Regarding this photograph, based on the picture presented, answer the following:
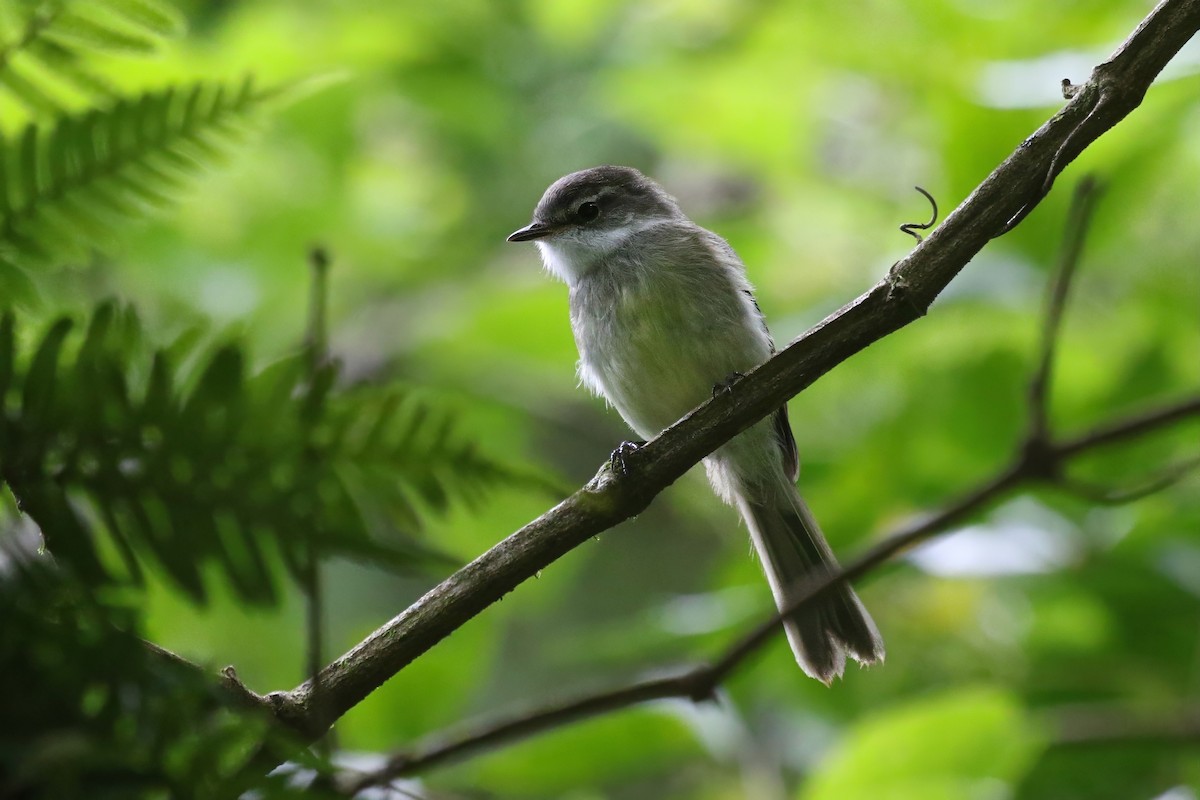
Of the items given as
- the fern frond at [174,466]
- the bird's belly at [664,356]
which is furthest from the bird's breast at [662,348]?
the fern frond at [174,466]

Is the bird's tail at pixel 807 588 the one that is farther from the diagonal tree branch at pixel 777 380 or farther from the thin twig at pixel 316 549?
the thin twig at pixel 316 549

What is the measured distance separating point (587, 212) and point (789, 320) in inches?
40.4

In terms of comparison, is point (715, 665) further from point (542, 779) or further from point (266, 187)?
point (266, 187)

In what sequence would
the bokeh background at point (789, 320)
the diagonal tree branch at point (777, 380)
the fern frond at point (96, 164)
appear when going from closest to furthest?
1. the fern frond at point (96, 164)
2. the diagonal tree branch at point (777, 380)
3. the bokeh background at point (789, 320)

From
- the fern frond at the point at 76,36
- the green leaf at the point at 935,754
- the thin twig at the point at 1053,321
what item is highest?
the thin twig at the point at 1053,321

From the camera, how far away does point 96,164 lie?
1.07 m

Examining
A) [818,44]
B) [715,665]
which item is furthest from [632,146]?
[715,665]

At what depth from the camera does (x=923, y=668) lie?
3363 millimetres

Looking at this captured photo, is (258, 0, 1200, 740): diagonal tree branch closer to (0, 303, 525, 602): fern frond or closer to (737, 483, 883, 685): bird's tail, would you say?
(0, 303, 525, 602): fern frond

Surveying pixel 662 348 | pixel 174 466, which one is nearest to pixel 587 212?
pixel 662 348

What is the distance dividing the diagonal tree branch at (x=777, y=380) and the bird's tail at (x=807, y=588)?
85 cm

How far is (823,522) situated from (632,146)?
12.0ft

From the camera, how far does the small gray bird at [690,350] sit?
3.41 metres

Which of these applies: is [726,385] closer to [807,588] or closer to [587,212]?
[807,588]
